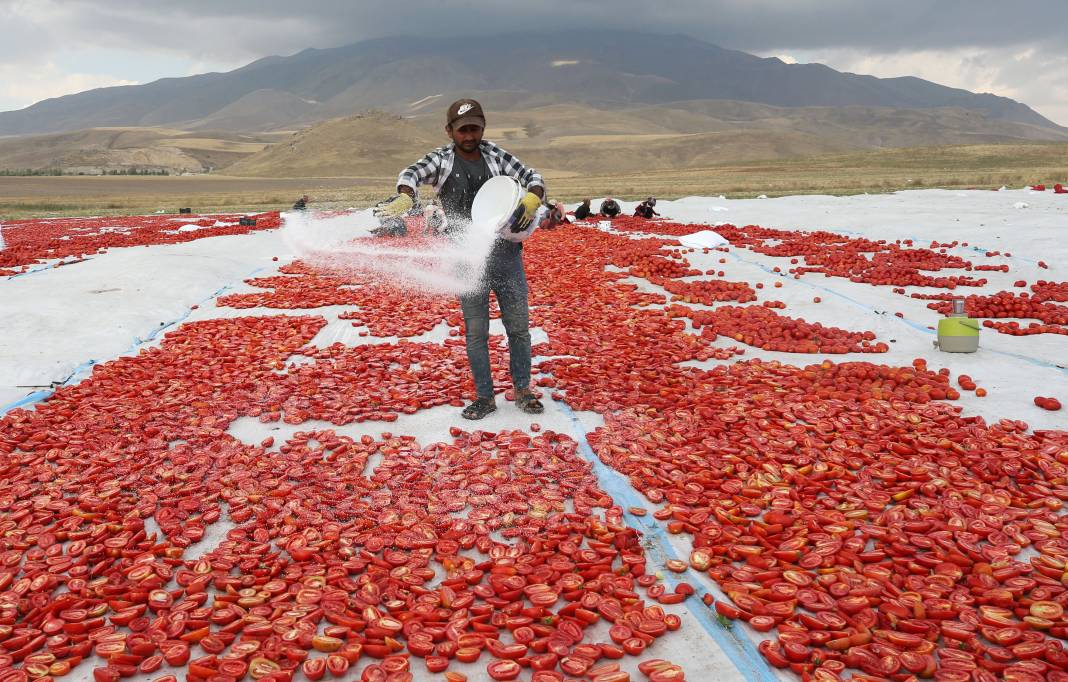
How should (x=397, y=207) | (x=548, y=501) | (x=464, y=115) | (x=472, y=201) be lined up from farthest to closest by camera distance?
(x=472, y=201), (x=397, y=207), (x=464, y=115), (x=548, y=501)

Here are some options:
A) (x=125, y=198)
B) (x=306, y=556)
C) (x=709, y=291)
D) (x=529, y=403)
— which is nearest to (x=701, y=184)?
(x=709, y=291)

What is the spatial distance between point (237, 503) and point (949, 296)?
9.95 m

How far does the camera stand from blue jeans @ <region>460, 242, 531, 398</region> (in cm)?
579

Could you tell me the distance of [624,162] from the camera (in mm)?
119125

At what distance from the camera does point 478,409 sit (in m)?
6.06

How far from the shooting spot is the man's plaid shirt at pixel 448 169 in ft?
18.2

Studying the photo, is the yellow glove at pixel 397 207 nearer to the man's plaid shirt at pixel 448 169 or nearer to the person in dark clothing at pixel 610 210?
the man's plaid shirt at pixel 448 169

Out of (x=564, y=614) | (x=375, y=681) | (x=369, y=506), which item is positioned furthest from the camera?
(x=369, y=506)

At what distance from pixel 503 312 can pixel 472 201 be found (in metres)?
1.00

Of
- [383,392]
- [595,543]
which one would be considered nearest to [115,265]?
[383,392]

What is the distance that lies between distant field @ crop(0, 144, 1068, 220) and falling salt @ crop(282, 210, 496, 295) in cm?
2265

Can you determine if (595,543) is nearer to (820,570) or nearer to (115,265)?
(820,570)

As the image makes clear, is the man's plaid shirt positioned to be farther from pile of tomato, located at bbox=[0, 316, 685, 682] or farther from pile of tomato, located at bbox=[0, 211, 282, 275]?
pile of tomato, located at bbox=[0, 211, 282, 275]

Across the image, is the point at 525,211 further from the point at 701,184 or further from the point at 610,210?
the point at 701,184
